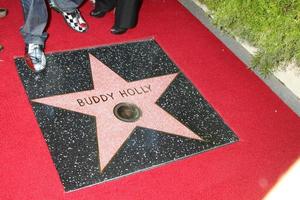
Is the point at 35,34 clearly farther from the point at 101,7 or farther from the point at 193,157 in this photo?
the point at 193,157

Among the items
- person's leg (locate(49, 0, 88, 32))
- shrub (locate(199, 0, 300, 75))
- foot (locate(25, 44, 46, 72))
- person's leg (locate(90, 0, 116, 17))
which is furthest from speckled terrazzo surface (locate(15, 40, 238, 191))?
shrub (locate(199, 0, 300, 75))

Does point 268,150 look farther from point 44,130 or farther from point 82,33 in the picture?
point 82,33

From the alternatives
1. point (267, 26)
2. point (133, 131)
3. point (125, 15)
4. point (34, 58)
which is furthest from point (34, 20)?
point (267, 26)

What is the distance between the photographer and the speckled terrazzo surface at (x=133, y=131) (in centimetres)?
181

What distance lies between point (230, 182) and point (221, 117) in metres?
0.52

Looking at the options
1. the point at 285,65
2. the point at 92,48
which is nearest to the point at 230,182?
the point at 285,65

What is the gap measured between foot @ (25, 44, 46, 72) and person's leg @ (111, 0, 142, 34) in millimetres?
682

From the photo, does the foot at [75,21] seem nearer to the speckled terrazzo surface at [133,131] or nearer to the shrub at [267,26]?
the speckled terrazzo surface at [133,131]

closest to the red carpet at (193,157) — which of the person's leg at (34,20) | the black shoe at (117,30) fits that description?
the black shoe at (117,30)

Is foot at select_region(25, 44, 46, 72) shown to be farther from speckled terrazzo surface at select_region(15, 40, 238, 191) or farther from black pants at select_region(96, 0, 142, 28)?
black pants at select_region(96, 0, 142, 28)

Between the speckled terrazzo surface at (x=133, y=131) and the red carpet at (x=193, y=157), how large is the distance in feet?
0.18

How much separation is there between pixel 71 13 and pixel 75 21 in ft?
0.21

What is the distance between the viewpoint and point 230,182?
1881 mm

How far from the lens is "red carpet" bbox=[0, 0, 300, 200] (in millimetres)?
1712
